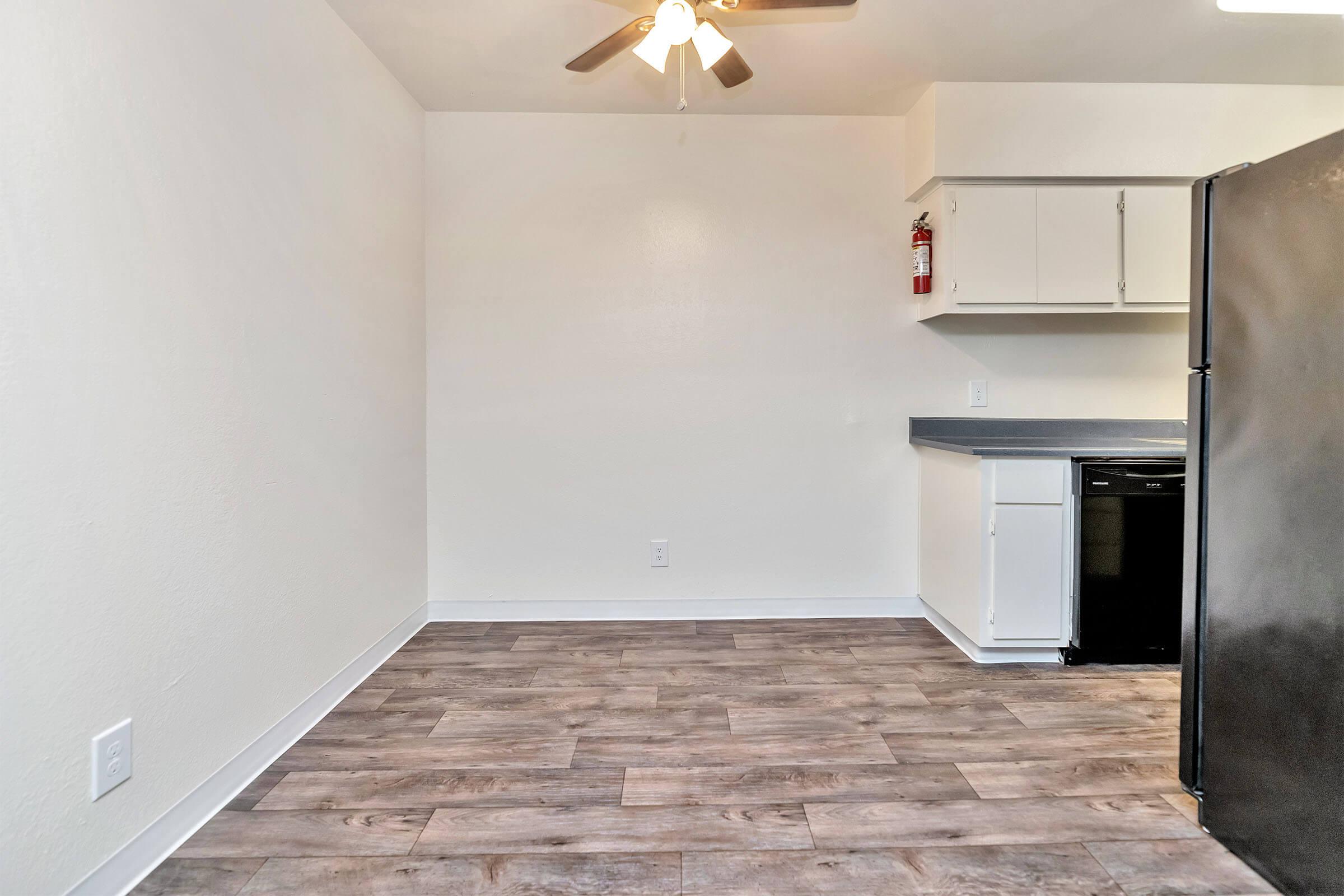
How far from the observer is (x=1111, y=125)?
9.42 ft

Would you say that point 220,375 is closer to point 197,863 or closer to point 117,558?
point 117,558

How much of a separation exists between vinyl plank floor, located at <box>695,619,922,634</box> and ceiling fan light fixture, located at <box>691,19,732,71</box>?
87.5 inches

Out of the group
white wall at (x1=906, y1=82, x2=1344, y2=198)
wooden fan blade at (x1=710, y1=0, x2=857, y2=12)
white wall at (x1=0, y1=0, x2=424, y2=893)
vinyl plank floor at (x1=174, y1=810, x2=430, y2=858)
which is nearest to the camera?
white wall at (x1=0, y1=0, x2=424, y2=893)

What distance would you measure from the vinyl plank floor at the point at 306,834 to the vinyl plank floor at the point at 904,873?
667 mm

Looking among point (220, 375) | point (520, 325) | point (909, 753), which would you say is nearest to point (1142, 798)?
point (909, 753)

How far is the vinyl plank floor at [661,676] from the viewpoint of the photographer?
249 centimetres

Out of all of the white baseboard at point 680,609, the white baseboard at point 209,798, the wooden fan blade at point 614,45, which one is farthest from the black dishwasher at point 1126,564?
the white baseboard at point 209,798

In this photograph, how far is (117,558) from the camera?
143 centimetres

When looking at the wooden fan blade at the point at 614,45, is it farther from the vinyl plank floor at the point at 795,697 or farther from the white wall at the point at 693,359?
the vinyl plank floor at the point at 795,697

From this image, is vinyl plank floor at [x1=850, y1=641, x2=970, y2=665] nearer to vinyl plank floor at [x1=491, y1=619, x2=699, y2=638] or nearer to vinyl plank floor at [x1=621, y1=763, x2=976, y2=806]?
vinyl plank floor at [x1=491, y1=619, x2=699, y2=638]

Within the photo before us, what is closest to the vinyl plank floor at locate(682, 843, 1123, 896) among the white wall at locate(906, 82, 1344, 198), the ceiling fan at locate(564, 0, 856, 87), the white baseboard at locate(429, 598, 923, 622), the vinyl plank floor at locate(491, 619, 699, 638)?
the vinyl plank floor at locate(491, 619, 699, 638)

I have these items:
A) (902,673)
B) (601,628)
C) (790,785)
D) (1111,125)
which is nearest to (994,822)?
(790,785)

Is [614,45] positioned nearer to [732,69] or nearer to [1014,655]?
[732,69]

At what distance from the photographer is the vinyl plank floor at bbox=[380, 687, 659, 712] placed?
2305mm
